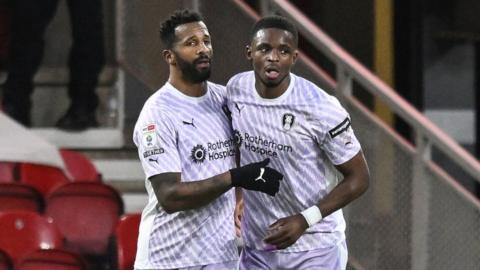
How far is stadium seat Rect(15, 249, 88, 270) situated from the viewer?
6258 millimetres

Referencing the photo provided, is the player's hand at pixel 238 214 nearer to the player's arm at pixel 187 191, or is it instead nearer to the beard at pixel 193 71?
the player's arm at pixel 187 191

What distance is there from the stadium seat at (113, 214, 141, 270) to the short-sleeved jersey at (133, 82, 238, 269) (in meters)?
1.46

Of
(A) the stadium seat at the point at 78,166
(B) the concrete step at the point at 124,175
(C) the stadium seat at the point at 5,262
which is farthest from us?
(B) the concrete step at the point at 124,175

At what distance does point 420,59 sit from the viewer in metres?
9.75

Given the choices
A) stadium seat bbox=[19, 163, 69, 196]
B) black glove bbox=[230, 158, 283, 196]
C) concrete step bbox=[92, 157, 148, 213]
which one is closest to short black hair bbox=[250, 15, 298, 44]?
black glove bbox=[230, 158, 283, 196]

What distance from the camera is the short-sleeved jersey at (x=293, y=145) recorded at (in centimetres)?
475

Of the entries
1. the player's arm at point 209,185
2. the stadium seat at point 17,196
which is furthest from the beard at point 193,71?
the stadium seat at point 17,196

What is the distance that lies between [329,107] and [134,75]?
109 inches

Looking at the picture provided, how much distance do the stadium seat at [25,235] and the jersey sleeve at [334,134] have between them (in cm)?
225

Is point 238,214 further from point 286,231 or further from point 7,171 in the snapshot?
point 7,171

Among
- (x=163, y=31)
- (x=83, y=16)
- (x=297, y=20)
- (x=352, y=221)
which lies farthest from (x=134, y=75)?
(x=163, y=31)

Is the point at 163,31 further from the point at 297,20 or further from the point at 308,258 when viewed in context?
the point at 297,20

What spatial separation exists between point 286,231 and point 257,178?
21 centimetres

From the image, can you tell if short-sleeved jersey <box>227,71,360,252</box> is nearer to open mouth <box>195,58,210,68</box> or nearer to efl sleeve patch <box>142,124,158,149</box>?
open mouth <box>195,58,210,68</box>
